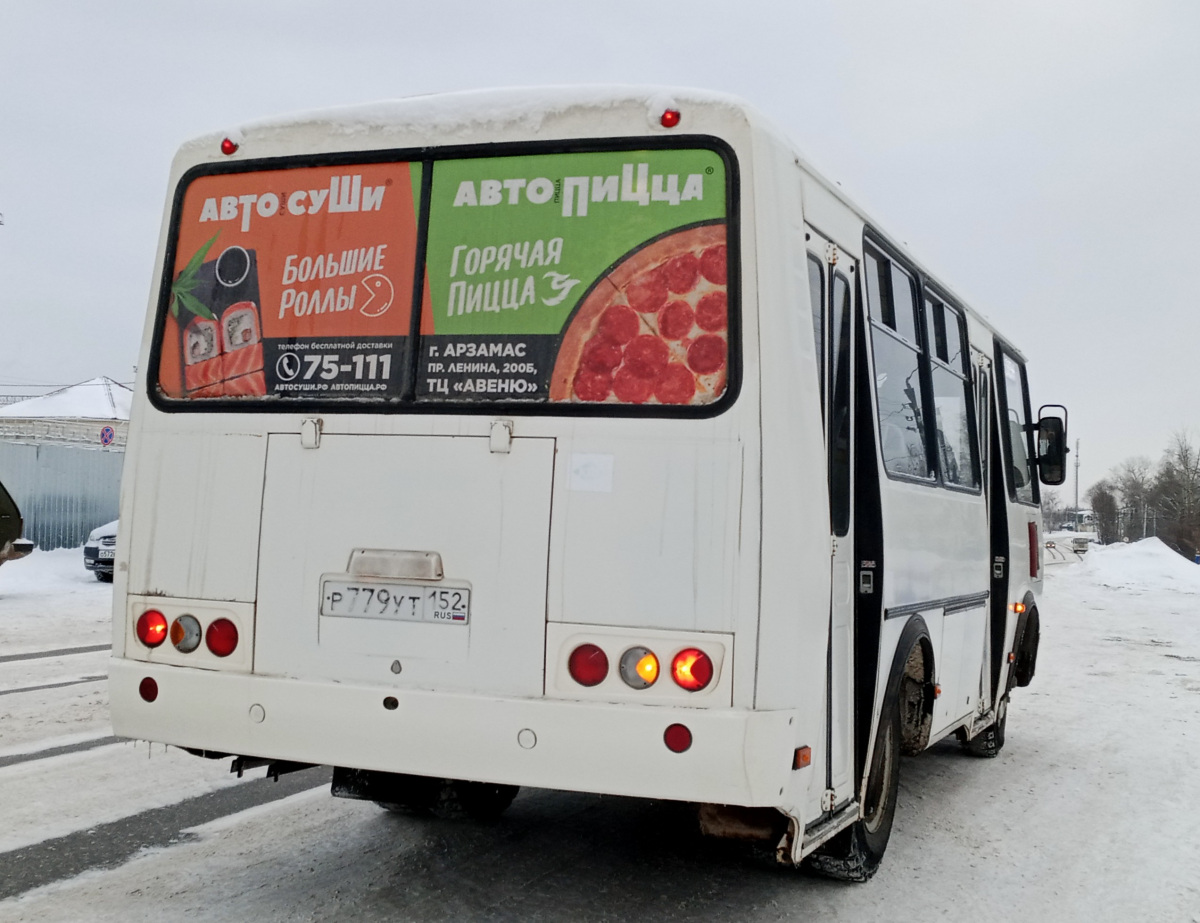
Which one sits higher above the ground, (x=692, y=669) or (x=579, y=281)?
(x=579, y=281)

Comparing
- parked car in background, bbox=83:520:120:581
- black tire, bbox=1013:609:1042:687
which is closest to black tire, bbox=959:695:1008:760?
black tire, bbox=1013:609:1042:687

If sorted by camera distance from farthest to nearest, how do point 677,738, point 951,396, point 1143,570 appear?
1. point 1143,570
2. point 951,396
3. point 677,738

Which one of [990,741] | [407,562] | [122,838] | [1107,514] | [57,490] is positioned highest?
[1107,514]

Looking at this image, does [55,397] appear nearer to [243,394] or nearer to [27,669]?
[27,669]

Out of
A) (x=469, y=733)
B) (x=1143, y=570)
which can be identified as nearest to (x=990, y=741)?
(x=469, y=733)

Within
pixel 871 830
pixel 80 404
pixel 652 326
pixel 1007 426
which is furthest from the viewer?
pixel 80 404

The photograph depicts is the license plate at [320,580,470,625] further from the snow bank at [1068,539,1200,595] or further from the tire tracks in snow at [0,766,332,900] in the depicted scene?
the snow bank at [1068,539,1200,595]

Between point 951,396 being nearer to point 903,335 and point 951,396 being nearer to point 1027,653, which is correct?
point 903,335

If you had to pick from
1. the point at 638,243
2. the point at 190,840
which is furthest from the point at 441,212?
the point at 190,840

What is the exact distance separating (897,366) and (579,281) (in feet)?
6.54

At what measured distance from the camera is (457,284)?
14.0 ft

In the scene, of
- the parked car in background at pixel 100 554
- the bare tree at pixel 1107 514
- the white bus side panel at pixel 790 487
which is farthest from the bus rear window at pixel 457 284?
the bare tree at pixel 1107 514

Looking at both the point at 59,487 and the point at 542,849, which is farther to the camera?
the point at 59,487

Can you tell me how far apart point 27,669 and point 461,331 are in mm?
8624
